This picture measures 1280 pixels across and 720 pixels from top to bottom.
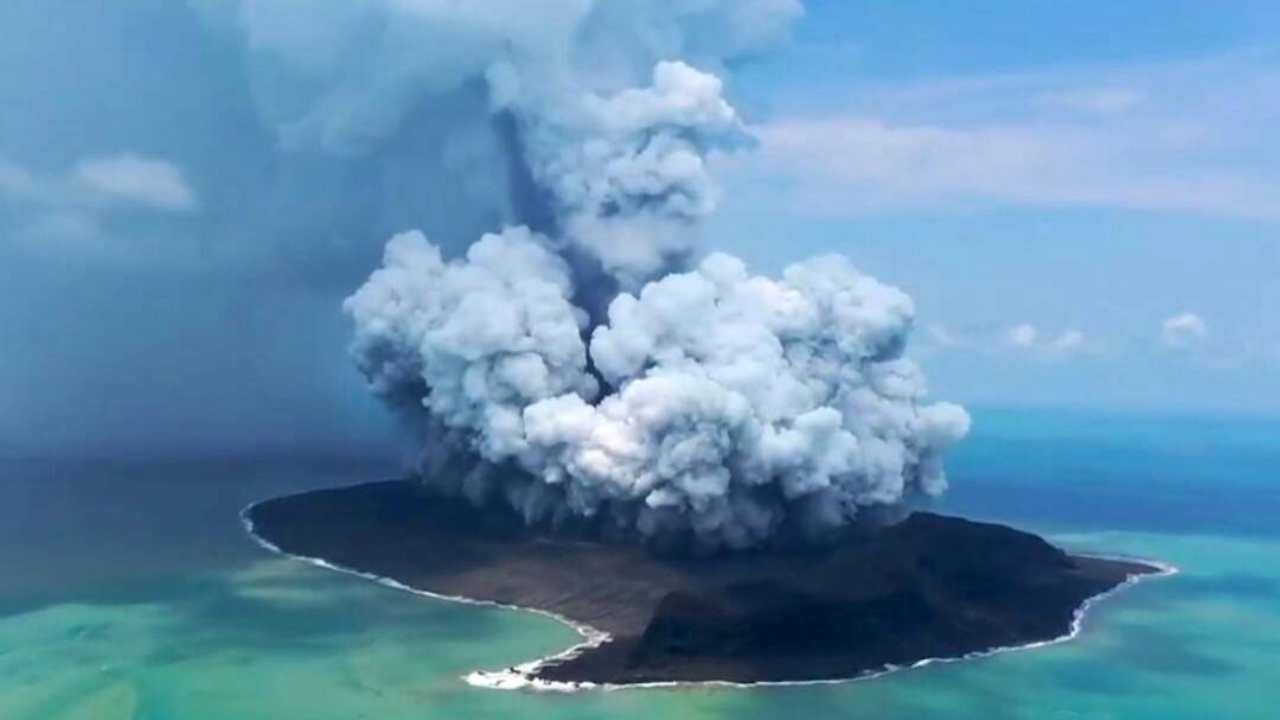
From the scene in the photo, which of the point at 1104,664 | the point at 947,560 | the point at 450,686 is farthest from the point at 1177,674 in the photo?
the point at 450,686

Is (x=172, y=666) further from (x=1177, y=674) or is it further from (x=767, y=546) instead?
(x=1177, y=674)

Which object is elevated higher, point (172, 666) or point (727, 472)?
point (727, 472)

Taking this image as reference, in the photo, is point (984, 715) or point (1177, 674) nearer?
point (984, 715)
